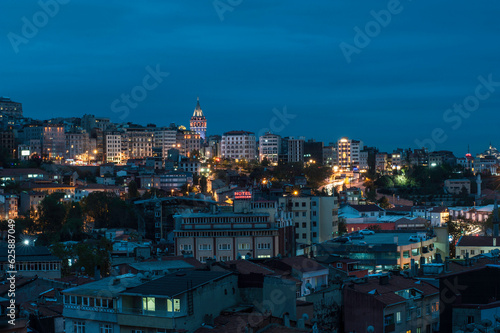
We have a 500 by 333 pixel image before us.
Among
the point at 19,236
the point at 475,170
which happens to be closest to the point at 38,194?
the point at 19,236

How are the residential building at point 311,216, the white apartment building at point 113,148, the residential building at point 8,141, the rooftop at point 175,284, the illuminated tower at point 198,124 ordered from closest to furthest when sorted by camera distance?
the rooftop at point 175,284, the residential building at point 311,216, the residential building at point 8,141, the white apartment building at point 113,148, the illuminated tower at point 198,124

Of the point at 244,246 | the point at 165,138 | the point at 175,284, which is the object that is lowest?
the point at 244,246

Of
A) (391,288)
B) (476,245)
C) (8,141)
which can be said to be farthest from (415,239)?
(8,141)

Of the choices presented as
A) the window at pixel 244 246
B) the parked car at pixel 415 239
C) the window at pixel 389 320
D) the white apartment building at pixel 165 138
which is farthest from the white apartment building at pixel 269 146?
the window at pixel 389 320

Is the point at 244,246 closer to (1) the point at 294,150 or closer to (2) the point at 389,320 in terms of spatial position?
(2) the point at 389,320

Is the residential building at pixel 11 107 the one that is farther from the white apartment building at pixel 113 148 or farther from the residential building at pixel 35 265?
the residential building at pixel 35 265

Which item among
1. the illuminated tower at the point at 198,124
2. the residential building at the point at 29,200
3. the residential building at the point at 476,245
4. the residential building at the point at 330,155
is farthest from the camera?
the illuminated tower at the point at 198,124

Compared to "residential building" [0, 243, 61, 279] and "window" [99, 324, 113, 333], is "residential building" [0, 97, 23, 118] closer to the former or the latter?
"residential building" [0, 243, 61, 279]
